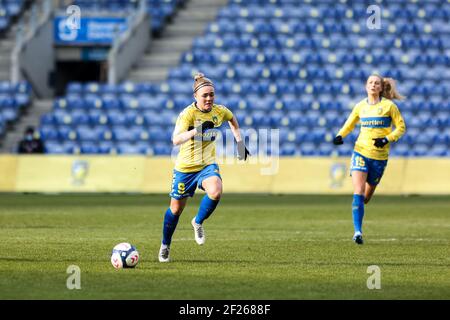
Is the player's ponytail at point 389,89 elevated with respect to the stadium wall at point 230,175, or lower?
lower

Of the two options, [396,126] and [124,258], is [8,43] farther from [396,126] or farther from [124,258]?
[124,258]

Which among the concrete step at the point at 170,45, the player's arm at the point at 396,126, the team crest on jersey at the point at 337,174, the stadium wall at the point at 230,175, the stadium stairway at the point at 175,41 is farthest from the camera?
the concrete step at the point at 170,45

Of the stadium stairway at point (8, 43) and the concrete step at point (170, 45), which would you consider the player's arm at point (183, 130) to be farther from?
the stadium stairway at point (8, 43)

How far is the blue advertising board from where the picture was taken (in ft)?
118

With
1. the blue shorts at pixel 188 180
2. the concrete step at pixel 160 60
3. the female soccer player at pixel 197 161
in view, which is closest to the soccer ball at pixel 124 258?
the female soccer player at pixel 197 161

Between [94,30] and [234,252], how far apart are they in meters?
23.3

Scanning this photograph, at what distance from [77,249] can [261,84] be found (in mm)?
20239

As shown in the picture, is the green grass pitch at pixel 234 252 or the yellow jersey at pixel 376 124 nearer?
the green grass pitch at pixel 234 252

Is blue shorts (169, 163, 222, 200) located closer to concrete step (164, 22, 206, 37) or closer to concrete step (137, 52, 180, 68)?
concrete step (137, 52, 180, 68)

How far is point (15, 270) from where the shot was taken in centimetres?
1154

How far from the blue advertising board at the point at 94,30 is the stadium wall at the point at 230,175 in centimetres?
796

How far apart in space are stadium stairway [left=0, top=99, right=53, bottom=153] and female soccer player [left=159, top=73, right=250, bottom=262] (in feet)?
67.3

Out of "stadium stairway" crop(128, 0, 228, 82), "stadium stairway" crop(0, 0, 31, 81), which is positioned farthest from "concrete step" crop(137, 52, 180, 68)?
"stadium stairway" crop(0, 0, 31, 81)

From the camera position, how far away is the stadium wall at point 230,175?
2822 centimetres
